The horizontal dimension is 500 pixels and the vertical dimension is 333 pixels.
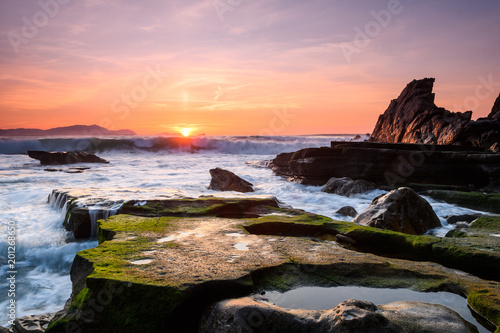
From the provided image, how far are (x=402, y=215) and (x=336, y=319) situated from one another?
15.2 feet

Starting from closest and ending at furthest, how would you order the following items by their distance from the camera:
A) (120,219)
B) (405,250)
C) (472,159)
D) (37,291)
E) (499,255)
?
(499,255) < (405,250) < (37,291) < (120,219) < (472,159)

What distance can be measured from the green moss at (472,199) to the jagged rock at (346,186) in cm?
211

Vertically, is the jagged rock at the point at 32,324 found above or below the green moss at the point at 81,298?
below

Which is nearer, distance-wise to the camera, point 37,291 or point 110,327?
point 110,327

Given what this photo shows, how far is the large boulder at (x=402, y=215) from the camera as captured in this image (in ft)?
21.0

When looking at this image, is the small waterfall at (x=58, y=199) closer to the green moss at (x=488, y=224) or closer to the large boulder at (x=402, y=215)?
the large boulder at (x=402, y=215)

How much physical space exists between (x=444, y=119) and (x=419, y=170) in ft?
24.3

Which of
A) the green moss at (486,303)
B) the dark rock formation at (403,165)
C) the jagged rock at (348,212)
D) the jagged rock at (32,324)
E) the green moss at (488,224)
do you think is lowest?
the jagged rock at (32,324)

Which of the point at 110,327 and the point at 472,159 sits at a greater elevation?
the point at 472,159

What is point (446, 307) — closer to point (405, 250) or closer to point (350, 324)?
point (350, 324)

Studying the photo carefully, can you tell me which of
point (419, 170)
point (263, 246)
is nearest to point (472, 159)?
point (419, 170)

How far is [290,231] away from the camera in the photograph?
5645 mm

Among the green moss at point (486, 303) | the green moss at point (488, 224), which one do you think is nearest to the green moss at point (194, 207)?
the green moss at point (488, 224)

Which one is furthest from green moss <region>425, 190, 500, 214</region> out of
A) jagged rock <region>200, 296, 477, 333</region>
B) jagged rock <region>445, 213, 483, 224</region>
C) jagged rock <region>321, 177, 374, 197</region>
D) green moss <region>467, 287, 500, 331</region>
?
jagged rock <region>200, 296, 477, 333</region>
